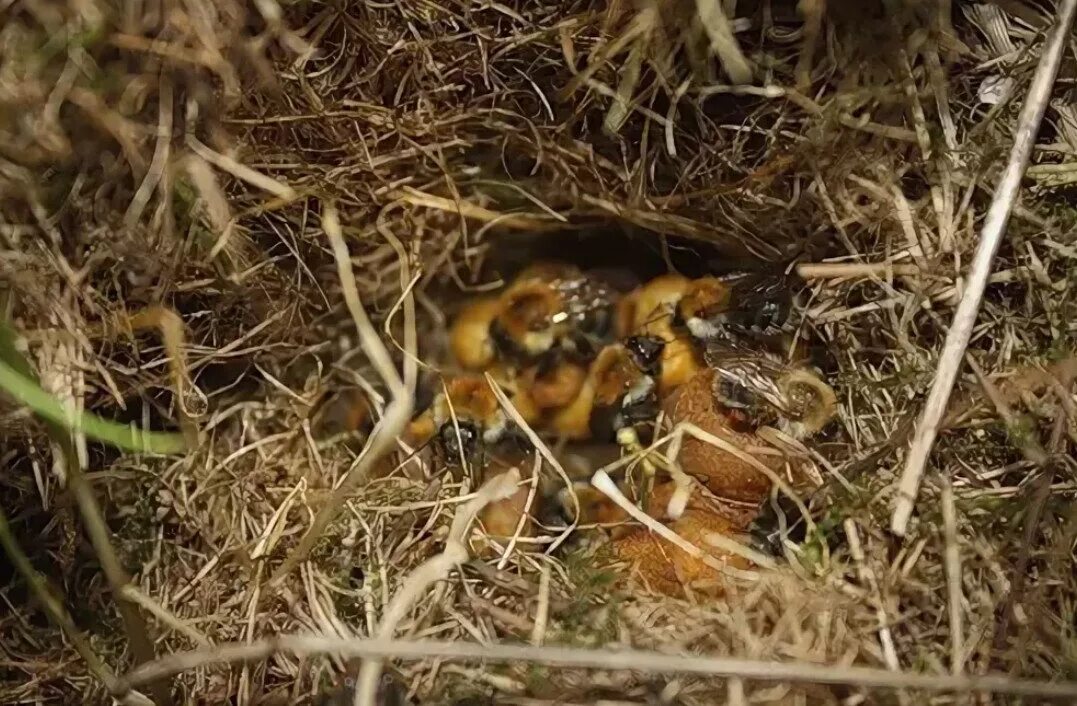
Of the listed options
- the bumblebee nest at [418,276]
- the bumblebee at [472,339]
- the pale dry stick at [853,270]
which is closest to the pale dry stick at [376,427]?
the bumblebee nest at [418,276]

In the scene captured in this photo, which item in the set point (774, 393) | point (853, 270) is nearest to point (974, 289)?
point (853, 270)

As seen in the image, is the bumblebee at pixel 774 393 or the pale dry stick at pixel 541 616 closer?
the pale dry stick at pixel 541 616

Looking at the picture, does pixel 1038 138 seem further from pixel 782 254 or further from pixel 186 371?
pixel 186 371

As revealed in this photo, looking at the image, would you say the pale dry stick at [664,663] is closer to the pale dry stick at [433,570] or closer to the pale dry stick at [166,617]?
the pale dry stick at [433,570]

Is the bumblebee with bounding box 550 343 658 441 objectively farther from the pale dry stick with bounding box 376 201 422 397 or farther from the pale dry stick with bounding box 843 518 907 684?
the pale dry stick with bounding box 843 518 907 684

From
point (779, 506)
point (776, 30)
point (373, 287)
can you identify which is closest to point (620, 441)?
point (779, 506)

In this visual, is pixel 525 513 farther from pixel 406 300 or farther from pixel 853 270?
pixel 853 270
